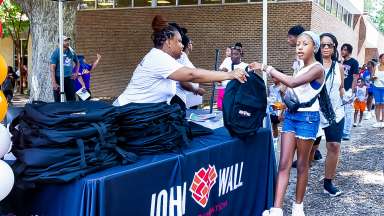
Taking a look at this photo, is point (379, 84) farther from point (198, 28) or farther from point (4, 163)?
point (4, 163)

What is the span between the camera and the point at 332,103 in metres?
5.26

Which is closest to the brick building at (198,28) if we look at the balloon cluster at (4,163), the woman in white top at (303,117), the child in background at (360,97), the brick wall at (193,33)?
the brick wall at (193,33)

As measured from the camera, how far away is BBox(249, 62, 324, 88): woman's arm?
4033 mm

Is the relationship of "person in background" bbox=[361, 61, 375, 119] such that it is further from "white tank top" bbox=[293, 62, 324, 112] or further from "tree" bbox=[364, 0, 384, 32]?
"tree" bbox=[364, 0, 384, 32]

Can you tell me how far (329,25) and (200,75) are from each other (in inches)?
748

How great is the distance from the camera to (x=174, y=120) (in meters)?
3.10

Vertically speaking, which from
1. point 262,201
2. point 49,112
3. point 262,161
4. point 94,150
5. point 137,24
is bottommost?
point 262,201

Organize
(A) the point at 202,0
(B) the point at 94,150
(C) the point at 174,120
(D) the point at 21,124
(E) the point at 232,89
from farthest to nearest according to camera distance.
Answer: (A) the point at 202,0
(E) the point at 232,89
(C) the point at 174,120
(D) the point at 21,124
(B) the point at 94,150

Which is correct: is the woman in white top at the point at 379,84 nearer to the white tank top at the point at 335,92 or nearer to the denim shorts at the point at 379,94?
the denim shorts at the point at 379,94

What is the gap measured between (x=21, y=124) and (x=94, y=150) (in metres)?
0.50

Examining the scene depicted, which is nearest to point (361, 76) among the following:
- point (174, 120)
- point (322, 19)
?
point (322, 19)

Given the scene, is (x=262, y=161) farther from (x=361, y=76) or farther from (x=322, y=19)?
(x=322, y=19)

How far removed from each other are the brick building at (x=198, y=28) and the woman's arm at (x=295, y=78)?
44.2ft

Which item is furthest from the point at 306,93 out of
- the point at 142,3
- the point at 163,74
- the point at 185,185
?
the point at 142,3
